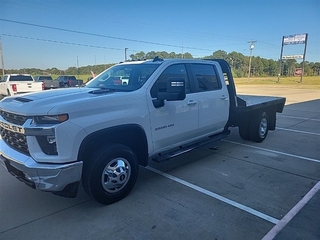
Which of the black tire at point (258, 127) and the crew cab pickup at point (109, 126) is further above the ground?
the crew cab pickup at point (109, 126)

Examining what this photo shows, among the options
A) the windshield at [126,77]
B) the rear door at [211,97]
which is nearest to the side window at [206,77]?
the rear door at [211,97]

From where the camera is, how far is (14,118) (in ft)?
9.89

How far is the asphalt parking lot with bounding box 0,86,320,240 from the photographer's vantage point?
2.80 meters

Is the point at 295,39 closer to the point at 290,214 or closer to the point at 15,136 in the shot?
the point at 290,214

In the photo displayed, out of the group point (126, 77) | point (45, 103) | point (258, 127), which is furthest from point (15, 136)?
point (258, 127)

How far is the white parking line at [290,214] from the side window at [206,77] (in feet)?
7.91

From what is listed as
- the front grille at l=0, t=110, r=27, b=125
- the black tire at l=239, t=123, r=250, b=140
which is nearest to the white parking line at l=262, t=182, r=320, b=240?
the black tire at l=239, t=123, r=250, b=140

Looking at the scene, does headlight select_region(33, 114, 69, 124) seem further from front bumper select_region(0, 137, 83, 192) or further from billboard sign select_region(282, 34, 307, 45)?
billboard sign select_region(282, 34, 307, 45)

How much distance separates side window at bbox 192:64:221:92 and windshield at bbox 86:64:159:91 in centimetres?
101

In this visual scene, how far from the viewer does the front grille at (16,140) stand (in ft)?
9.64

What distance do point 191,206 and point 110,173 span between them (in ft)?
3.92

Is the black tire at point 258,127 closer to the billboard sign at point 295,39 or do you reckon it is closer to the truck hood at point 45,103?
the truck hood at point 45,103

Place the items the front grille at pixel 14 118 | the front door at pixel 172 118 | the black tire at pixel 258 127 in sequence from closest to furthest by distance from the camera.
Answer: the front grille at pixel 14 118, the front door at pixel 172 118, the black tire at pixel 258 127

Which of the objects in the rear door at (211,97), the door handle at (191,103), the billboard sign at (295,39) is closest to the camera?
the door handle at (191,103)
